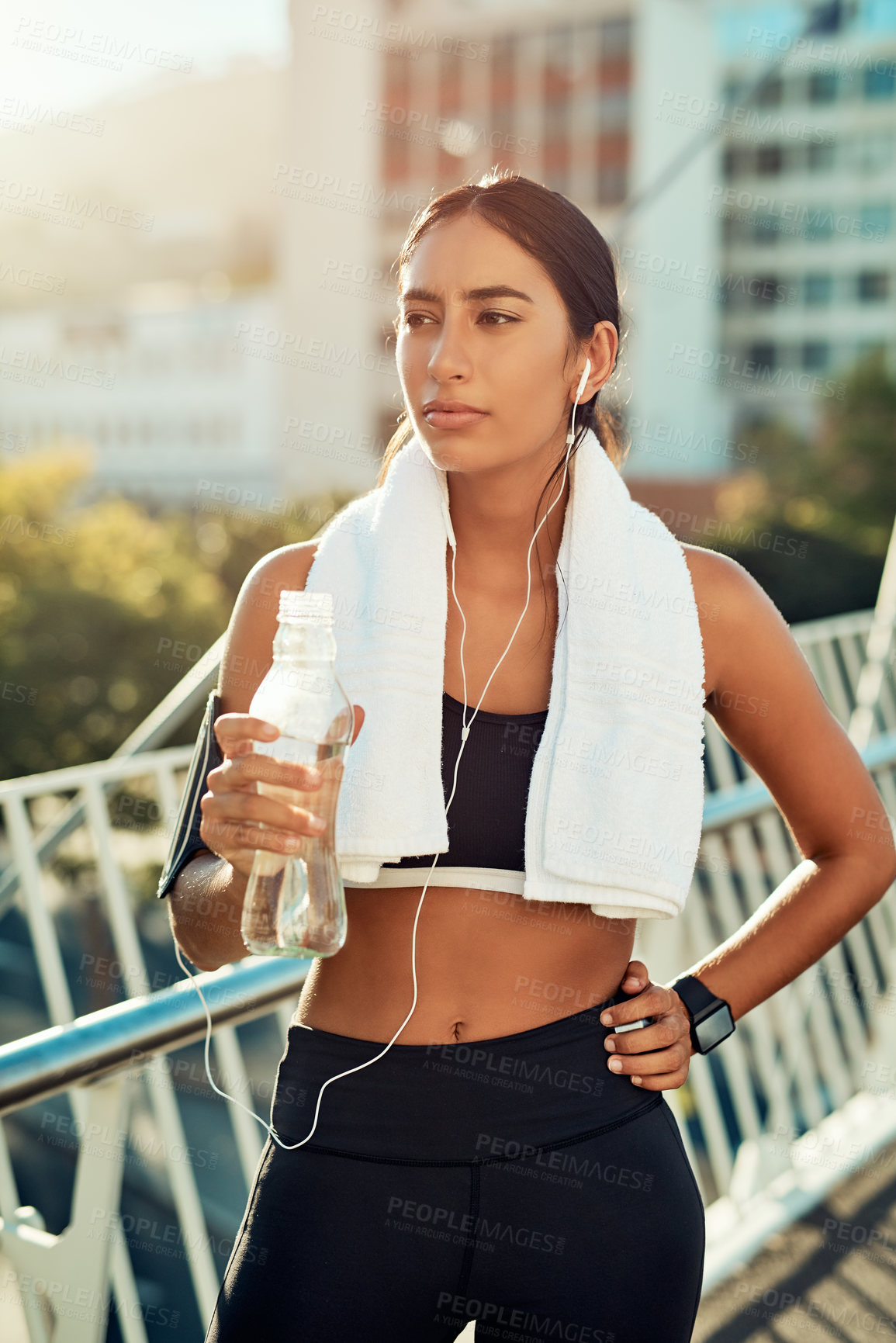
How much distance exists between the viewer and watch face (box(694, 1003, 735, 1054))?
1.67 meters

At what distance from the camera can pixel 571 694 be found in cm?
160

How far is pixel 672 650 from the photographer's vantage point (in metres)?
1.65

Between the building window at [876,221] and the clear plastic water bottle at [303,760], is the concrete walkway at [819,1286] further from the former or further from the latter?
the building window at [876,221]

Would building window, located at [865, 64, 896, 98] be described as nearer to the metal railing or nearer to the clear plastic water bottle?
the metal railing

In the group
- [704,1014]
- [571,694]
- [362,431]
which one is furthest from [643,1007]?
[362,431]

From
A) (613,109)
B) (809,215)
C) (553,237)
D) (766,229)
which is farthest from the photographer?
(809,215)

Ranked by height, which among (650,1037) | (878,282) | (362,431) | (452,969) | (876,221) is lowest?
(362,431)

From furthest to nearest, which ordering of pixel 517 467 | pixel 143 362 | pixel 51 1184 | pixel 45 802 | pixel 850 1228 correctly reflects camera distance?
pixel 143 362, pixel 45 802, pixel 51 1184, pixel 850 1228, pixel 517 467

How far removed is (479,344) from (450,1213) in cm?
98

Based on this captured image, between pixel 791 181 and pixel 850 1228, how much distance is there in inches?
2537

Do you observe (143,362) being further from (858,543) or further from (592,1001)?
(592,1001)

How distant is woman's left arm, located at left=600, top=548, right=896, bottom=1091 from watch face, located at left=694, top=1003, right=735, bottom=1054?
31mm

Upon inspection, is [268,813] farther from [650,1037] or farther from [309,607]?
[650,1037]

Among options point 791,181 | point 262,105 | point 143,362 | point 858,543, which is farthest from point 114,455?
point 262,105
